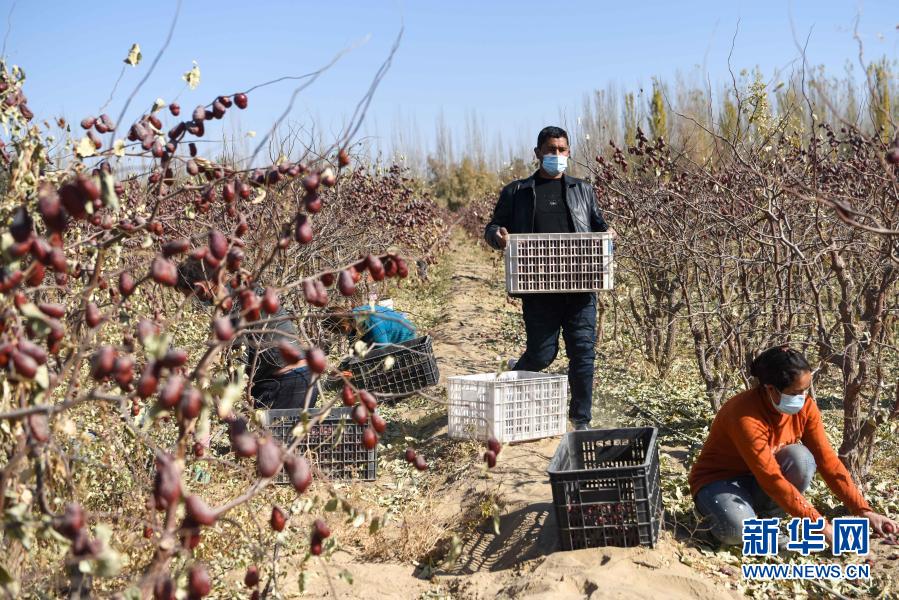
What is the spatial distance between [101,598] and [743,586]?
2260 millimetres

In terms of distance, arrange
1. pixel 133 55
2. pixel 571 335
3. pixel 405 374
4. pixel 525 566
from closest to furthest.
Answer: pixel 133 55, pixel 525 566, pixel 571 335, pixel 405 374

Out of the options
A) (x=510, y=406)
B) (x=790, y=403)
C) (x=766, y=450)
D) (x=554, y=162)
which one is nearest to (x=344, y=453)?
(x=510, y=406)

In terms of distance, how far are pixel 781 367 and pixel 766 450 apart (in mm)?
333

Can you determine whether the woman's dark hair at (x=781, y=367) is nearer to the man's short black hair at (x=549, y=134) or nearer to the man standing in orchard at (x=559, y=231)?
the man standing in orchard at (x=559, y=231)

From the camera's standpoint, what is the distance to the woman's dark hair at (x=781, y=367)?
10.8ft

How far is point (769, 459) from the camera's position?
3381 mm

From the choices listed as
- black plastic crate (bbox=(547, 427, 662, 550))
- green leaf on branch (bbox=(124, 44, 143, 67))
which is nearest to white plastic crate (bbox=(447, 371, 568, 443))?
black plastic crate (bbox=(547, 427, 662, 550))

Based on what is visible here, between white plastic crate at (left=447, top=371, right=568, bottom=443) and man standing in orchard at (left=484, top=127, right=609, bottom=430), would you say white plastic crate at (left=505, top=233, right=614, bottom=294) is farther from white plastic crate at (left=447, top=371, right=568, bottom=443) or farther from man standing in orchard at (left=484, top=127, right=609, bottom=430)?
white plastic crate at (left=447, top=371, right=568, bottom=443)

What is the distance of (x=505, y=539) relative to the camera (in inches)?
149

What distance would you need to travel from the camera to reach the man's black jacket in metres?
4.79

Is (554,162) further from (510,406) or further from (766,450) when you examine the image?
(766,450)

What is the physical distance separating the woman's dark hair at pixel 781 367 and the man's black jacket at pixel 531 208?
62.3 inches

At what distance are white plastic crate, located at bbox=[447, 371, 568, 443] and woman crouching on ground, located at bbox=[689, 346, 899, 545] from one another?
113 cm

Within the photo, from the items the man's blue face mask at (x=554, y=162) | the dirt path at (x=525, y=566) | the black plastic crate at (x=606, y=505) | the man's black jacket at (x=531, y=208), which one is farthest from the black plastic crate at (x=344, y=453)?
the man's blue face mask at (x=554, y=162)
